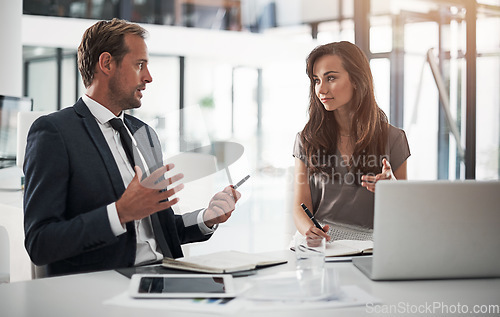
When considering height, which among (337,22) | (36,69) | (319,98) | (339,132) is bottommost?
(339,132)

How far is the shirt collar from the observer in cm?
Answer: 167

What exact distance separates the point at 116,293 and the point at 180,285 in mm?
135

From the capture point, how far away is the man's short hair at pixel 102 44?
67.7 inches

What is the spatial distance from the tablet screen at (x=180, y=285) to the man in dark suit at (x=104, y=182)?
0.60ft

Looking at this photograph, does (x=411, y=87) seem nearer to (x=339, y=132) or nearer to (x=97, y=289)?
(x=339, y=132)

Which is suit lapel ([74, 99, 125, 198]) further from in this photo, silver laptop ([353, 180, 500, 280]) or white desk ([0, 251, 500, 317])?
silver laptop ([353, 180, 500, 280])

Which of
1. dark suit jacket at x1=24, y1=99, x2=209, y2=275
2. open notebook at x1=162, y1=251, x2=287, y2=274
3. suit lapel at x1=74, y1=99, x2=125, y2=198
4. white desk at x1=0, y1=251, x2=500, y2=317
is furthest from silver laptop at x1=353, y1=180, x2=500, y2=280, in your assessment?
suit lapel at x1=74, y1=99, x2=125, y2=198

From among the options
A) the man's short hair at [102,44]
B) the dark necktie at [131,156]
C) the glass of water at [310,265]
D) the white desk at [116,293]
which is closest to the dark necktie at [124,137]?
the dark necktie at [131,156]

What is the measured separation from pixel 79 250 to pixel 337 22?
713 centimetres

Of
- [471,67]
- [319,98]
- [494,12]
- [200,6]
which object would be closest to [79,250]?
[319,98]

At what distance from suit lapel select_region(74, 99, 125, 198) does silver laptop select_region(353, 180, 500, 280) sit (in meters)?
0.72

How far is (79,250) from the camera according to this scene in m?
1.41

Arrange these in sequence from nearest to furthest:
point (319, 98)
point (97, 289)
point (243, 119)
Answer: point (97, 289), point (319, 98), point (243, 119)

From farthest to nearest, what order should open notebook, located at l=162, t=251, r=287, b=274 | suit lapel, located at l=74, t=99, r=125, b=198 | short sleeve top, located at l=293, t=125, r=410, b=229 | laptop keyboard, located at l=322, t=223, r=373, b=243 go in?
short sleeve top, located at l=293, t=125, r=410, b=229, laptop keyboard, located at l=322, t=223, r=373, b=243, suit lapel, located at l=74, t=99, r=125, b=198, open notebook, located at l=162, t=251, r=287, b=274
